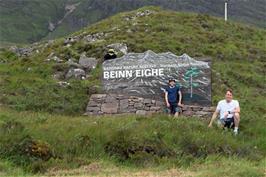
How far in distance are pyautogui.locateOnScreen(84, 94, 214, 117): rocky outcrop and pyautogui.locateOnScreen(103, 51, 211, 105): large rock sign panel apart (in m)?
0.28

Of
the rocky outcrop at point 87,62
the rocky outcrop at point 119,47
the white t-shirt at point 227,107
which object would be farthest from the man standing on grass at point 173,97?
the rocky outcrop at point 119,47

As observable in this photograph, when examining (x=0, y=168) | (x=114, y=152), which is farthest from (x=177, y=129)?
(x=0, y=168)

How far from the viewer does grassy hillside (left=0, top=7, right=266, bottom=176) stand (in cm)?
1287

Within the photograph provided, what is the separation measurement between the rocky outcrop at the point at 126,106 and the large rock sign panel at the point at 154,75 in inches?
11.1

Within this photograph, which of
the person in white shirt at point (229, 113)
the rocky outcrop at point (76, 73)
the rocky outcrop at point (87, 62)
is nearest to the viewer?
the person in white shirt at point (229, 113)

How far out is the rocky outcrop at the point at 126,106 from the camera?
64.5 feet

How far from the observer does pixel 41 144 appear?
42.5 ft

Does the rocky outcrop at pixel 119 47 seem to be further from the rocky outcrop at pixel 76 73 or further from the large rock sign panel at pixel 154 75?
the large rock sign panel at pixel 154 75

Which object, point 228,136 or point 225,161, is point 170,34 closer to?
point 228,136

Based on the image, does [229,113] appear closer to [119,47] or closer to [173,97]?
[173,97]

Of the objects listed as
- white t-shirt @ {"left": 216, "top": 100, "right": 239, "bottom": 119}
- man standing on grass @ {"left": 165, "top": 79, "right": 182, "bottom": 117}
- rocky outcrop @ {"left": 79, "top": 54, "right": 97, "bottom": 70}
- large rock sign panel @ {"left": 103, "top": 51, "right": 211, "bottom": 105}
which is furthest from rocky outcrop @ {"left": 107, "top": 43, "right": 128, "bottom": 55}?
white t-shirt @ {"left": 216, "top": 100, "right": 239, "bottom": 119}

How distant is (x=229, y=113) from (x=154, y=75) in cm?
505

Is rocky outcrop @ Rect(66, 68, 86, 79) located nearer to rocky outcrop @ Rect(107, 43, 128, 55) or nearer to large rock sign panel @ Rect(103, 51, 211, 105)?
rocky outcrop @ Rect(107, 43, 128, 55)

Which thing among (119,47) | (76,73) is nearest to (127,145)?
(76,73)
